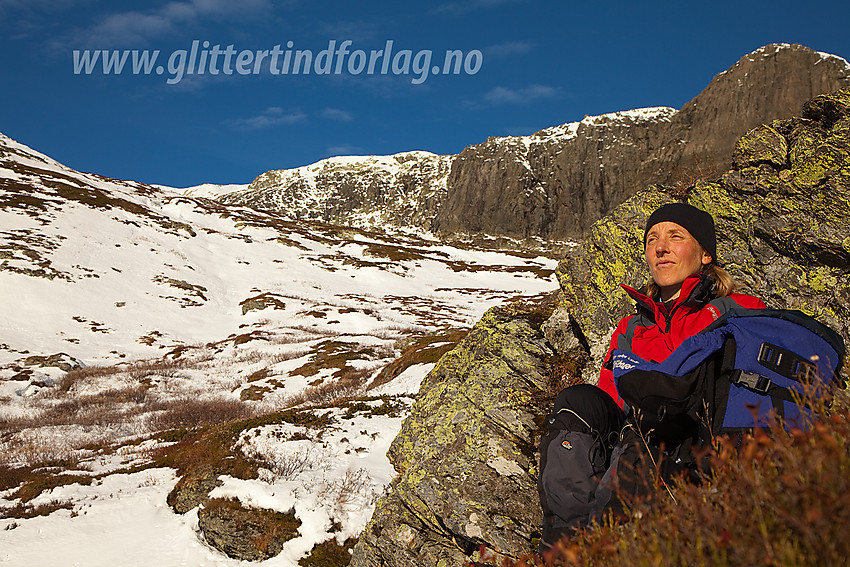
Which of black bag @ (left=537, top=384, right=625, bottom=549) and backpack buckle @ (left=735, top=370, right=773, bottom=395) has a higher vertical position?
backpack buckle @ (left=735, top=370, right=773, bottom=395)

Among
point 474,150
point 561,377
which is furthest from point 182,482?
point 474,150

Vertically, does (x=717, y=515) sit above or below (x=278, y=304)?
above

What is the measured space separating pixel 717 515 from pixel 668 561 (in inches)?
11.3

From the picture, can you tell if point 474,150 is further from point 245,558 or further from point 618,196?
point 245,558

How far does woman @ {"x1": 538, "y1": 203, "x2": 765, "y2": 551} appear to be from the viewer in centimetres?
336

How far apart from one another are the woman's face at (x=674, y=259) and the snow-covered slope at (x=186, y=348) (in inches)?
276

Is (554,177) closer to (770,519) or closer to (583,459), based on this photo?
(583,459)

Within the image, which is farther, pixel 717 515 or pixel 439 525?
pixel 439 525

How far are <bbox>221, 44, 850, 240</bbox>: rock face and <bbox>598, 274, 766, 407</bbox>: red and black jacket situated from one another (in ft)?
485

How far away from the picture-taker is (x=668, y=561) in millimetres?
1726

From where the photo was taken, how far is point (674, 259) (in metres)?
4.27

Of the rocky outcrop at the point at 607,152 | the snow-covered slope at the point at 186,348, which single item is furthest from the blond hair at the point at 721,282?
the rocky outcrop at the point at 607,152

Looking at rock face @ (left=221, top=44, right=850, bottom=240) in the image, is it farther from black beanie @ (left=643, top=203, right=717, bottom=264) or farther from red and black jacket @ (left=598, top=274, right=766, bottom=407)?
red and black jacket @ (left=598, top=274, right=766, bottom=407)

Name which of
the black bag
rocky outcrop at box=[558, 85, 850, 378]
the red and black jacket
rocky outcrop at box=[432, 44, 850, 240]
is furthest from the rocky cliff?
rocky outcrop at box=[432, 44, 850, 240]
